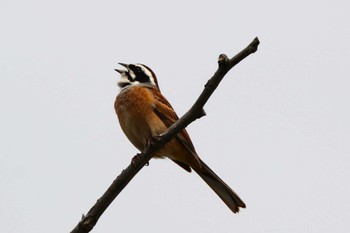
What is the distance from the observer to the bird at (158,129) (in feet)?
24.0

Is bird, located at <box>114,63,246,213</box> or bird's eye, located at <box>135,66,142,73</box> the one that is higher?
bird's eye, located at <box>135,66,142,73</box>

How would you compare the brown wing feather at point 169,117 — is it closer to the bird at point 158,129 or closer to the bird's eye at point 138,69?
the bird at point 158,129

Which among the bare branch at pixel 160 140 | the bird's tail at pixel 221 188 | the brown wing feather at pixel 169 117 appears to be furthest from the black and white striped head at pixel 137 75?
the bare branch at pixel 160 140

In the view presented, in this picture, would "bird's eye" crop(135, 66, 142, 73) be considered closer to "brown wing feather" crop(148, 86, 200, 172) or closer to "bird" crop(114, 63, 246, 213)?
"bird" crop(114, 63, 246, 213)

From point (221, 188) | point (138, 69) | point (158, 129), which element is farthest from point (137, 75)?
point (221, 188)

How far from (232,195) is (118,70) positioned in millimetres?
2766

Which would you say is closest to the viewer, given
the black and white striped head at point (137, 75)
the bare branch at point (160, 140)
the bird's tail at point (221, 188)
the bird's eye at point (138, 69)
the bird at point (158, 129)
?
the bare branch at point (160, 140)

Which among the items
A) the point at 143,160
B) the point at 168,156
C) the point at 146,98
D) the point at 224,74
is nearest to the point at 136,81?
the point at 146,98

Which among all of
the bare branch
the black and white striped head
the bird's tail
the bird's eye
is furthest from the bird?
the bare branch

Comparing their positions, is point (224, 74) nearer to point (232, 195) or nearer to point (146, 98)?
point (232, 195)

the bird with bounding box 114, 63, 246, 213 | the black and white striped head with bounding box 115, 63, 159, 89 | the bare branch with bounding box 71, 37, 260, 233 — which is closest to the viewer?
the bare branch with bounding box 71, 37, 260, 233

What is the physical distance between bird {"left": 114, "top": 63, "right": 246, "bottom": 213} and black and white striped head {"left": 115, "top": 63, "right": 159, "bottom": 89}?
18.5 inches

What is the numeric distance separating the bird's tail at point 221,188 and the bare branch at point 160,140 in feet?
7.97

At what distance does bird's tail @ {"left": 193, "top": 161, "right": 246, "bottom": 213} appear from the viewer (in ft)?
23.2
